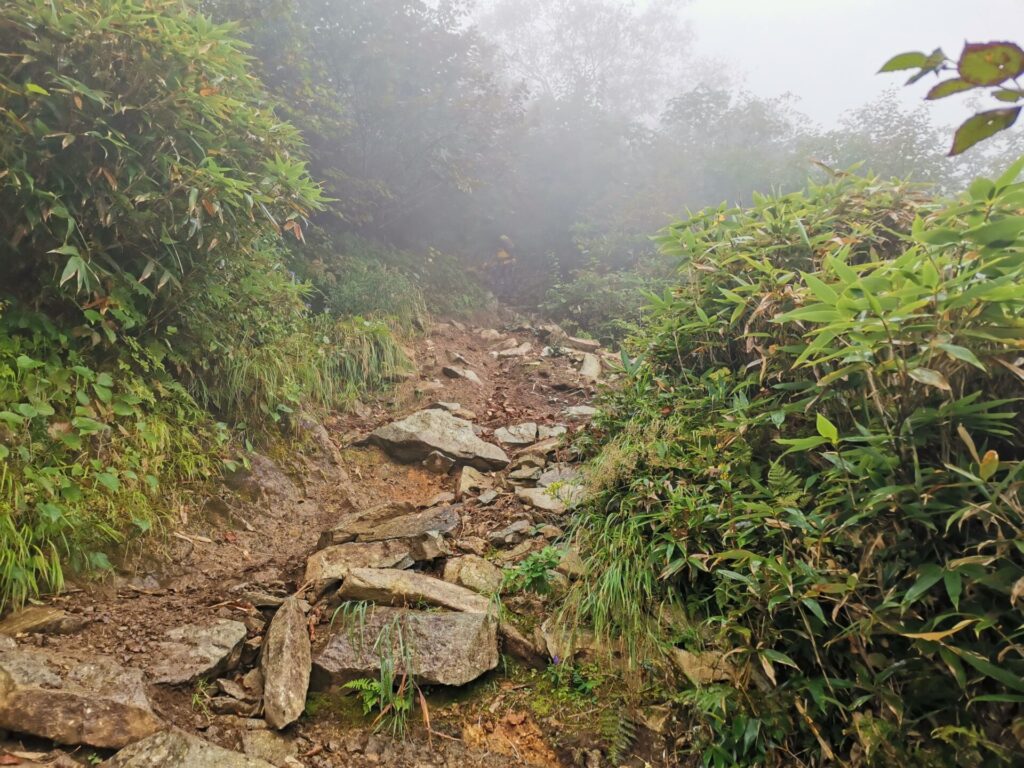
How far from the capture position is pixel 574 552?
2.29 metres

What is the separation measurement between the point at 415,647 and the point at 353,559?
720mm

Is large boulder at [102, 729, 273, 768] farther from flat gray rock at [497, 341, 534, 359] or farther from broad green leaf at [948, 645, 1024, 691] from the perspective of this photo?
flat gray rock at [497, 341, 534, 359]


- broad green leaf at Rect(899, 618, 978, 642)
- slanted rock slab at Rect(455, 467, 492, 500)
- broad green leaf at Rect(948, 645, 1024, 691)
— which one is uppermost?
broad green leaf at Rect(899, 618, 978, 642)

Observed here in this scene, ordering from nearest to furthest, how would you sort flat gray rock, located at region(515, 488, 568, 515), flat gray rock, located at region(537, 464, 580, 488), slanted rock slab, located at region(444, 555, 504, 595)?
slanted rock slab, located at region(444, 555, 504, 595)
flat gray rock, located at region(515, 488, 568, 515)
flat gray rock, located at region(537, 464, 580, 488)

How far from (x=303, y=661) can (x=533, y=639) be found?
856 millimetres

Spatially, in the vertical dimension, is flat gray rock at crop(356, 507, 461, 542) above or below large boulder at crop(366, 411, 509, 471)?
below

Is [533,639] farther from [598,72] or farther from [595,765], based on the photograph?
[598,72]

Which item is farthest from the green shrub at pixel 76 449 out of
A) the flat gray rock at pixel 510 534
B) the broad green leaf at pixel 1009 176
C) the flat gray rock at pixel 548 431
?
the broad green leaf at pixel 1009 176

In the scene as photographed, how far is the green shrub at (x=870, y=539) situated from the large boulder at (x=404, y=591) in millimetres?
449

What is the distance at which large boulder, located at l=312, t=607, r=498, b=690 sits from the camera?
1.81 meters

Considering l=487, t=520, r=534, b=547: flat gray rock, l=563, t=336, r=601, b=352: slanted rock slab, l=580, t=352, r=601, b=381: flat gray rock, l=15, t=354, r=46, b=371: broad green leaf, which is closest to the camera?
l=15, t=354, r=46, b=371: broad green leaf

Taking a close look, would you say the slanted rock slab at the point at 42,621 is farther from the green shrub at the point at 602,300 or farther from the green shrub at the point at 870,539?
the green shrub at the point at 602,300

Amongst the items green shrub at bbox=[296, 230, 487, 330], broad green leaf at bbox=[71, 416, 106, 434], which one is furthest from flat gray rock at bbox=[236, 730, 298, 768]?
green shrub at bbox=[296, 230, 487, 330]

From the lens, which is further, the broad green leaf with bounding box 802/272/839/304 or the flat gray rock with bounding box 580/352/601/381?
the flat gray rock with bounding box 580/352/601/381
